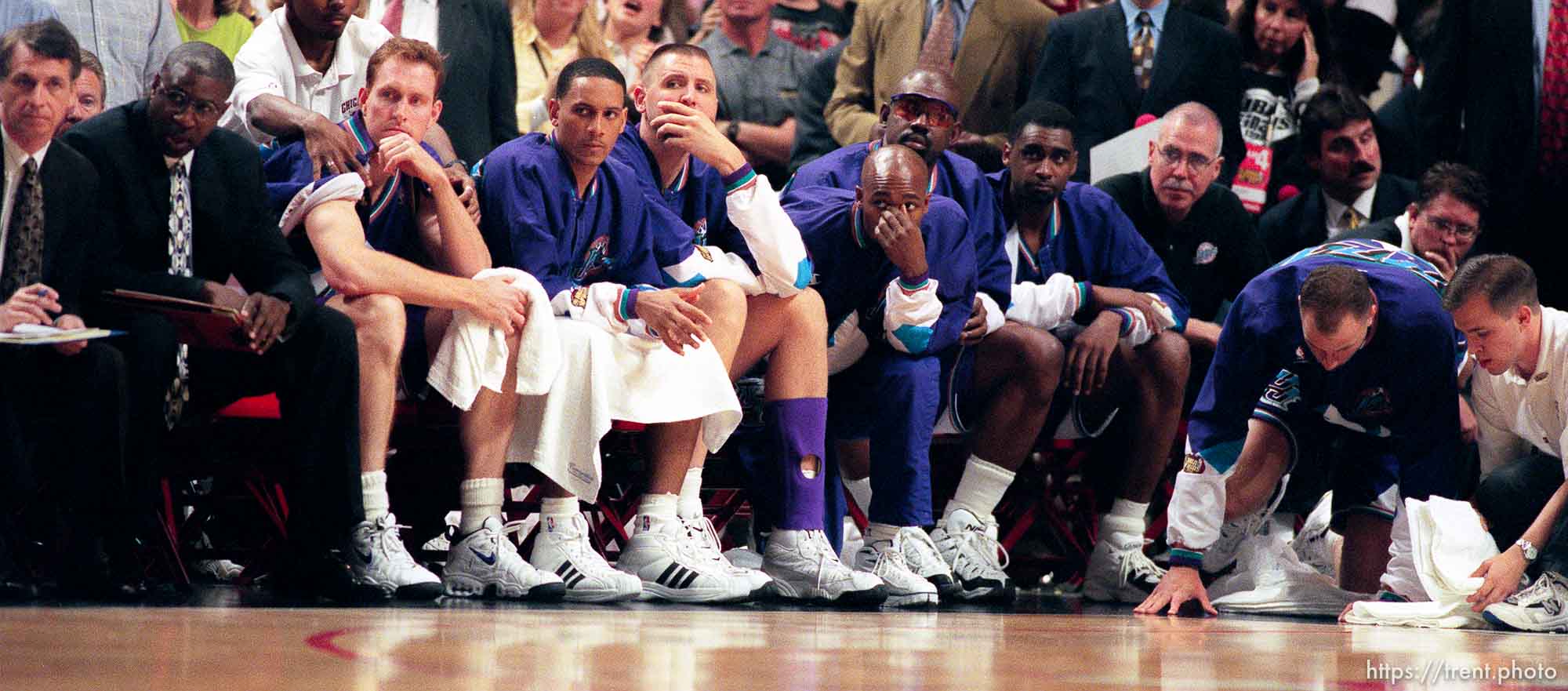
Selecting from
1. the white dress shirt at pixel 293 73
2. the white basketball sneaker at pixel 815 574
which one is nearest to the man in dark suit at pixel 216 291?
the white dress shirt at pixel 293 73

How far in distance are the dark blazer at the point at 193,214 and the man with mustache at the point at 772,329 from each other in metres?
0.98

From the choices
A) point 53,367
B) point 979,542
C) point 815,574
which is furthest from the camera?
point 979,542

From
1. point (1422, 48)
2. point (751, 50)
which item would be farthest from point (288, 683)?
point (1422, 48)

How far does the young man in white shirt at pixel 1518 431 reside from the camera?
4.17 metres

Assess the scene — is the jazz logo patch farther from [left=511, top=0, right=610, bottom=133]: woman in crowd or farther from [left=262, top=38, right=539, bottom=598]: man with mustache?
[left=262, top=38, right=539, bottom=598]: man with mustache

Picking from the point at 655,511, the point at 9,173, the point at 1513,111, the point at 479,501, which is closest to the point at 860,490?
the point at 655,511

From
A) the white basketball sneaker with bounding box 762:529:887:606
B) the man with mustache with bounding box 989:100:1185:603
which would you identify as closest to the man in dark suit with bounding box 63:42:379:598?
the white basketball sneaker with bounding box 762:529:887:606

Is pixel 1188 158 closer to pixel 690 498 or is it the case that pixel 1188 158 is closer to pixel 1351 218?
pixel 1351 218

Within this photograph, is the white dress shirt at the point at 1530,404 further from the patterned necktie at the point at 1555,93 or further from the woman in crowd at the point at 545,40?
the woman in crowd at the point at 545,40

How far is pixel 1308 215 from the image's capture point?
20.1 ft

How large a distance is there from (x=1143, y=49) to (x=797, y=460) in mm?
2333

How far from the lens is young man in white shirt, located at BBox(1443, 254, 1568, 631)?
417 cm

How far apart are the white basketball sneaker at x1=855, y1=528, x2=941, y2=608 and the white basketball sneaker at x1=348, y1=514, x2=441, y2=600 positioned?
112cm

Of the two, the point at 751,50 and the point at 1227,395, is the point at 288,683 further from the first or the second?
the point at 751,50
